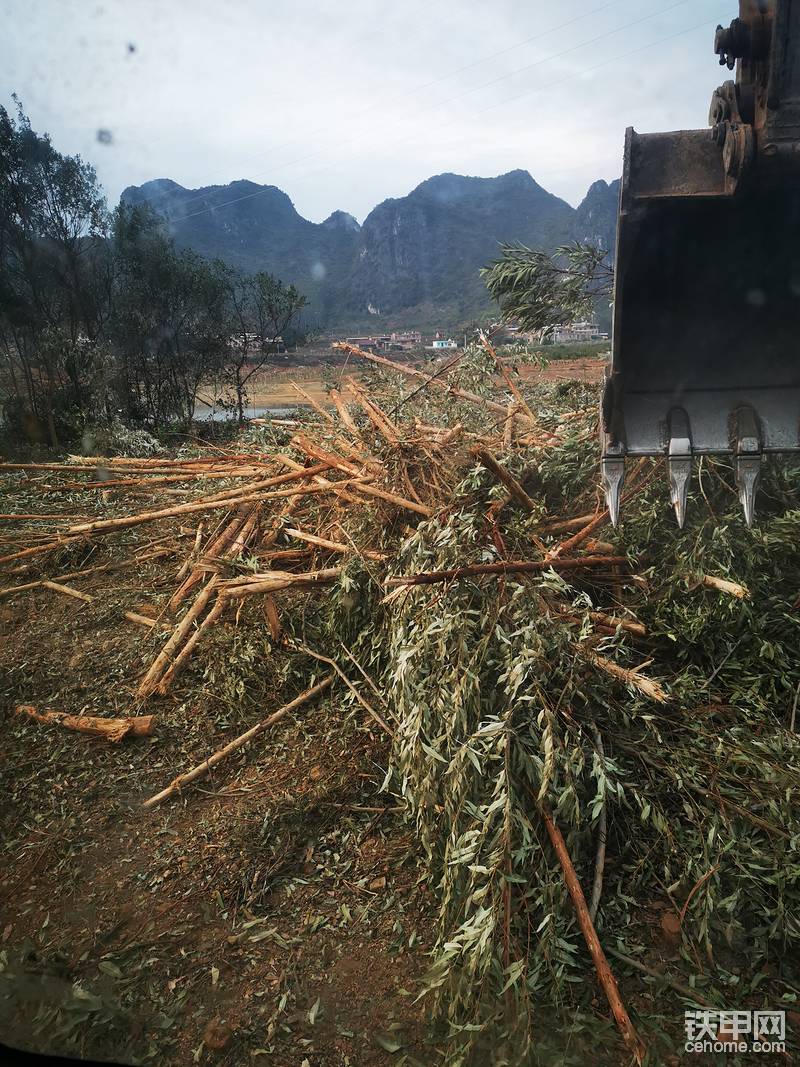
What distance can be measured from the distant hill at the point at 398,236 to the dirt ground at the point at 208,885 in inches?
840

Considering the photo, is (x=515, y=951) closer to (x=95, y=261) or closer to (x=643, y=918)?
(x=643, y=918)

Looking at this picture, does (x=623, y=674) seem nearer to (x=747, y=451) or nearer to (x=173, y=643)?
(x=747, y=451)

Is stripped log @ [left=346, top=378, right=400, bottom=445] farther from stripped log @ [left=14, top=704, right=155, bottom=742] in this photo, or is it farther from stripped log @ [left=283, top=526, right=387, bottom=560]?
stripped log @ [left=14, top=704, right=155, bottom=742]

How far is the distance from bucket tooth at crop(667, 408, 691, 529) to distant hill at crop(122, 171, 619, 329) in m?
22.6

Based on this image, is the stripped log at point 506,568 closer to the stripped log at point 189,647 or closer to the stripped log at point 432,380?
the stripped log at point 189,647

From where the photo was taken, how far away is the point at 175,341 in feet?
57.3

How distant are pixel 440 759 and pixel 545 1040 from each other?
0.91 m

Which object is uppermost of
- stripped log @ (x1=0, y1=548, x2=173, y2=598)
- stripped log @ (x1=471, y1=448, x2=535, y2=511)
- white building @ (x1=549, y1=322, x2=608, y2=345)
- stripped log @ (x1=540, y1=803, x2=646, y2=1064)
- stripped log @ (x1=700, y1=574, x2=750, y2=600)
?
white building @ (x1=549, y1=322, x2=608, y2=345)

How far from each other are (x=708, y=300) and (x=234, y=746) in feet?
9.34

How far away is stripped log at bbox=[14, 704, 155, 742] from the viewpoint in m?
3.69

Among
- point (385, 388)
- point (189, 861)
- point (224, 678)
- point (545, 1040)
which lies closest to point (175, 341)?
point (385, 388)

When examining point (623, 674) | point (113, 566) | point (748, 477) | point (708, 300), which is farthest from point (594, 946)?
point (113, 566)

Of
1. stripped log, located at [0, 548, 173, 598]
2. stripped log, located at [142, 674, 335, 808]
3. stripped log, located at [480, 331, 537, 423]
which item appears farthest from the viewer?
stripped log, located at [0, 548, 173, 598]

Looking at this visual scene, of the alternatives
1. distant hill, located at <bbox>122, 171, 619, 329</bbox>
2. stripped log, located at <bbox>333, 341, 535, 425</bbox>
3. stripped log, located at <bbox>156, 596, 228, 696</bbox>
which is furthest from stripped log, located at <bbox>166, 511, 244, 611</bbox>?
distant hill, located at <bbox>122, 171, 619, 329</bbox>
